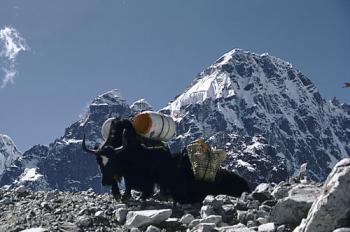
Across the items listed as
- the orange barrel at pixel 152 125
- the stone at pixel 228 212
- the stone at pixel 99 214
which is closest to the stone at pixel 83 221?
the stone at pixel 99 214

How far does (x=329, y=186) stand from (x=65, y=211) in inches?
308

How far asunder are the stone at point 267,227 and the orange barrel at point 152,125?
8.19 m

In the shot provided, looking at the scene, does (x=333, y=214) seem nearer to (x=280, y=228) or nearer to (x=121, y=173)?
(x=280, y=228)

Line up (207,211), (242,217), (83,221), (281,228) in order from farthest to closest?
1. (83,221)
2. (207,211)
3. (242,217)
4. (281,228)

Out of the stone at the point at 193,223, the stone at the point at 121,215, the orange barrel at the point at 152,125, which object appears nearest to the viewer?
the stone at the point at 193,223

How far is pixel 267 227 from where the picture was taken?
977 centimetres

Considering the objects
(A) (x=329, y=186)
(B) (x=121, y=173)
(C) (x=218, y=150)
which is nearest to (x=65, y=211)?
(B) (x=121, y=173)

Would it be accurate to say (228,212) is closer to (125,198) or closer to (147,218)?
(147,218)

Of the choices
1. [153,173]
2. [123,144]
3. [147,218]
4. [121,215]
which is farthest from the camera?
[123,144]

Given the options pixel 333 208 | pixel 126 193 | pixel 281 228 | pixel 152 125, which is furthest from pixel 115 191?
pixel 333 208

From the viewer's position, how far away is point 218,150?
1631 centimetres

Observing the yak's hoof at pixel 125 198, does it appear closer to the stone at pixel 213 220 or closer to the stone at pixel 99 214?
the stone at pixel 99 214

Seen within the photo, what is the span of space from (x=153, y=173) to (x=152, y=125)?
69.3 inches

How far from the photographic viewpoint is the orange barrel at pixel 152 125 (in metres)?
17.8
